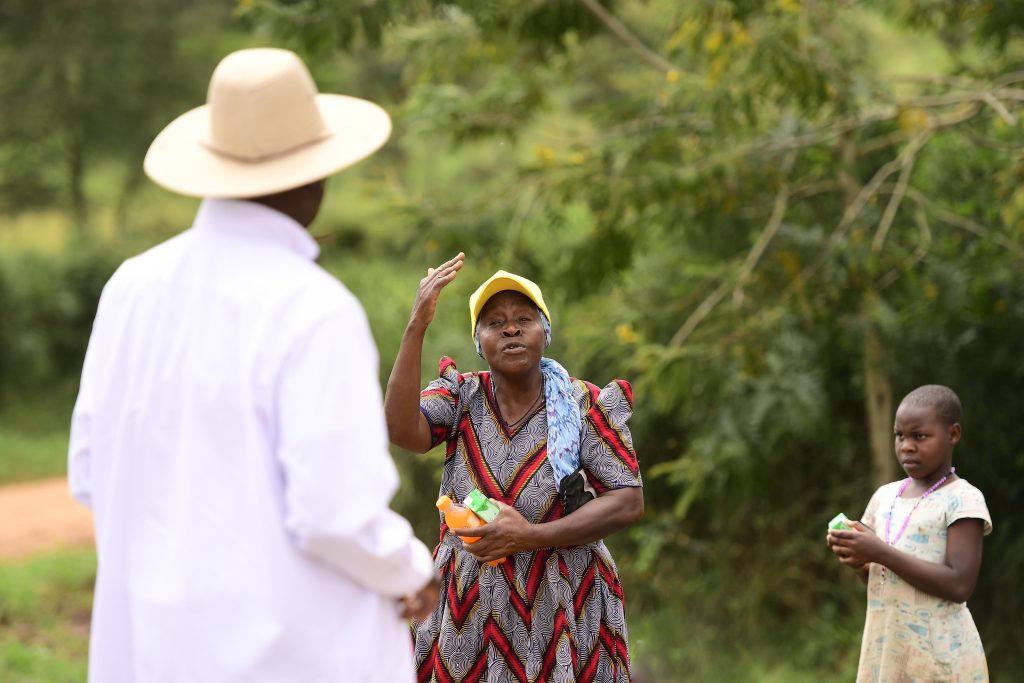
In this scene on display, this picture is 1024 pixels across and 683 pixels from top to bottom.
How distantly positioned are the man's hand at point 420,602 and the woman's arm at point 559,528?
0.67 metres

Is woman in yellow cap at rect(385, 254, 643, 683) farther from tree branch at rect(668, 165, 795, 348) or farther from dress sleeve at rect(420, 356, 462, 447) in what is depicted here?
tree branch at rect(668, 165, 795, 348)

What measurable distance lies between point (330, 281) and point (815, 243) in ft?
15.7

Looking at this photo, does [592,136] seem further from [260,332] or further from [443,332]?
[260,332]

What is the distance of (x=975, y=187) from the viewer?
7.49 meters

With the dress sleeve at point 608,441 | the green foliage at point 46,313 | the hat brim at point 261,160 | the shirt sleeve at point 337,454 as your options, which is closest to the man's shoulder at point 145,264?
the hat brim at point 261,160

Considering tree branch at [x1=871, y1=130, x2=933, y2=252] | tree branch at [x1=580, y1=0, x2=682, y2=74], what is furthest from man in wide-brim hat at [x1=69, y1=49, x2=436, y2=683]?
tree branch at [x1=580, y1=0, x2=682, y2=74]

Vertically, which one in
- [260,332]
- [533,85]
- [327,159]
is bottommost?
[260,332]

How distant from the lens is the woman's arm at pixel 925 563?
336 centimetres

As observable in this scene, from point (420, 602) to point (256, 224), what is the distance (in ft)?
2.67

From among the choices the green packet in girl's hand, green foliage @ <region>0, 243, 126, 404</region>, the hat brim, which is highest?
the hat brim

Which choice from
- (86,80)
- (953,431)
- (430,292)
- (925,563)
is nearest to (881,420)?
(953,431)

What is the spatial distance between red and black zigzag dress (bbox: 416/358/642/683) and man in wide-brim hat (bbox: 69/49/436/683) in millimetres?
946

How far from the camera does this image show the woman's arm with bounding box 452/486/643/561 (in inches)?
131

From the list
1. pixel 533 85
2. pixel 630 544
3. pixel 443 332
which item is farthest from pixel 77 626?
pixel 533 85
